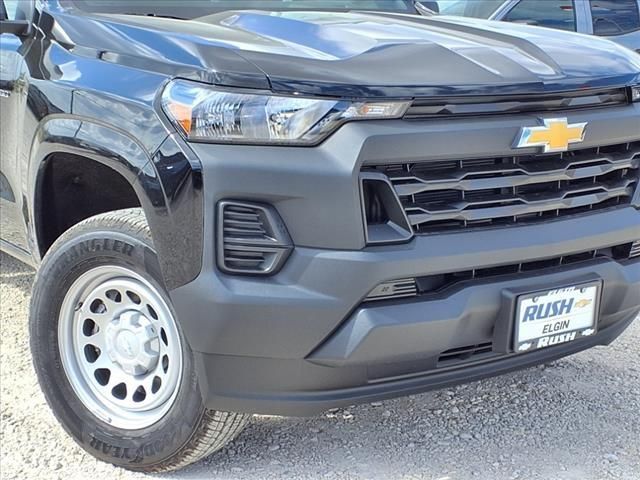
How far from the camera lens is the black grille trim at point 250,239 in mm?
2068

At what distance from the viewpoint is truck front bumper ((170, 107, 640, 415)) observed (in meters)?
2.06

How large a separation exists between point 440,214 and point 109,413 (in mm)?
1317

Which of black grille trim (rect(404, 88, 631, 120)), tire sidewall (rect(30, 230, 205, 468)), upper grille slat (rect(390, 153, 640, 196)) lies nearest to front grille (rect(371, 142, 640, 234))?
upper grille slat (rect(390, 153, 640, 196))

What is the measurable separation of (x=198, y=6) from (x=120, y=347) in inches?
56.8

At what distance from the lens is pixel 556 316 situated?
238cm

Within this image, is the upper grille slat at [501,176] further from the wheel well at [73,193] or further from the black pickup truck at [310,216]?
the wheel well at [73,193]

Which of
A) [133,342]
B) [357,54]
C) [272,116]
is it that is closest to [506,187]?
[357,54]

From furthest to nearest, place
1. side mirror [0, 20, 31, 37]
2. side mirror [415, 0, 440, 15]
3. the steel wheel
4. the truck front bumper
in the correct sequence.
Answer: side mirror [415, 0, 440, 15] < side mirror [0, 20, 31, 37] < the steel wheel < the truck front bumper

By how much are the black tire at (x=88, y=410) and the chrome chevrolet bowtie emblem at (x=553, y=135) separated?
3.68ft

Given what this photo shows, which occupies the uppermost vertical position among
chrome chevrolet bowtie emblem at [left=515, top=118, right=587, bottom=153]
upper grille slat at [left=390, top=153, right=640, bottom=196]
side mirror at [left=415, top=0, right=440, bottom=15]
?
side mirror at [left=415, top=0, right=440, bottom=15]

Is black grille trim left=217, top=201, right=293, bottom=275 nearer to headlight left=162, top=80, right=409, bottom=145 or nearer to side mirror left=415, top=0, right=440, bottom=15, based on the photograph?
headlight left=162, top=80, right=409, bottom=145

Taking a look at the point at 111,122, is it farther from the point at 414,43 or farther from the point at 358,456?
the point at 358,456

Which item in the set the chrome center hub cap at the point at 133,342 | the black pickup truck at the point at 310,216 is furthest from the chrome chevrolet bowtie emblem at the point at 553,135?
the chrome center hub cap at the point at 133,342

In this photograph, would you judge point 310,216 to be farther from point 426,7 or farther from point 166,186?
point 426,7
